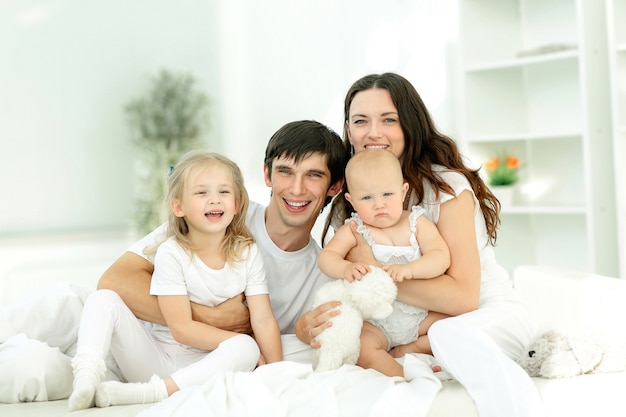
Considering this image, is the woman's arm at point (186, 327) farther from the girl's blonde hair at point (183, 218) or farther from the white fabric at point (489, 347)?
the white fabric at point (489, 347)

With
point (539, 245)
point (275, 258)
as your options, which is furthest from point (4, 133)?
point (539, 245)

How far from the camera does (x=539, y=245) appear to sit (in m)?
4.05

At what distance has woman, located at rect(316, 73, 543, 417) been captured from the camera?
1612 mm

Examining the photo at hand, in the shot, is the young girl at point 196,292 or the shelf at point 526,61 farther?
the shelf at point 526,61

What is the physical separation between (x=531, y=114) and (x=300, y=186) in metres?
2.34

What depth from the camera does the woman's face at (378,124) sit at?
2.14 metres

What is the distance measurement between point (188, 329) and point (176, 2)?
13.3ft

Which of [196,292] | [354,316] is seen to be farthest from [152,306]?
[354,316]

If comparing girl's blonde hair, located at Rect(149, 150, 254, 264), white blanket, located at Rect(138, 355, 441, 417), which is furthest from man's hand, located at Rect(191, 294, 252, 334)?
white blanket, located at Rect(138, 355, 441, 417)

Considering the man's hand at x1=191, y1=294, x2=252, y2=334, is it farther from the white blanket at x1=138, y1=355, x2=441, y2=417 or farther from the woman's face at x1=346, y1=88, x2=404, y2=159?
the woman's face at x1=346, y1=88, x2=404, y2=159

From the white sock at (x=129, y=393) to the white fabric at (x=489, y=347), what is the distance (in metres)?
0.66

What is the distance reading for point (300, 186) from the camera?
2111mm

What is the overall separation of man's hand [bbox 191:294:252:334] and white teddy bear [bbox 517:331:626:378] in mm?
775

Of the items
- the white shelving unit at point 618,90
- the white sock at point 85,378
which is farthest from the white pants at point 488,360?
the white shelving unit at point 618,90
